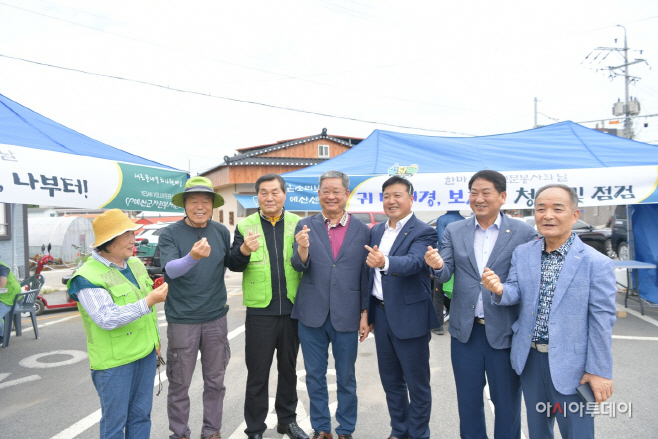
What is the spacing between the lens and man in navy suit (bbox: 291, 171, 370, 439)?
2.98 m

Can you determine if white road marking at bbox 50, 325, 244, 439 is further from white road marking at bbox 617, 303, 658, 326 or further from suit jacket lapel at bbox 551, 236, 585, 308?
white road marking at bbox 617, 303, 658, 326

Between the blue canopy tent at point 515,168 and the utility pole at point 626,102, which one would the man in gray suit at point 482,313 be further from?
the utility pole at point 626,102

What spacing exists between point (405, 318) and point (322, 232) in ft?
2.99

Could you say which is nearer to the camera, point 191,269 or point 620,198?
point 191,269

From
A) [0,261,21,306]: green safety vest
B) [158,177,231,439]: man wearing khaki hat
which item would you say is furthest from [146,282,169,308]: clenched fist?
[0,261,21,306]: green safety vest

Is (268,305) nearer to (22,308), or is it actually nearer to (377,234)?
(377,234)

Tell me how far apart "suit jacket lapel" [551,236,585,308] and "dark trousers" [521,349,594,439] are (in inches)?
13.8

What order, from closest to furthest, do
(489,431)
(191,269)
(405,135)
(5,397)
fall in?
(191,269) → (489,431) → (5,397) → (405,135)

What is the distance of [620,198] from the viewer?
586 centimetres

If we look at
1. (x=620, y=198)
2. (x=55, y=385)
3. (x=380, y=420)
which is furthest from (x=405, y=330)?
(x=620, y=198)

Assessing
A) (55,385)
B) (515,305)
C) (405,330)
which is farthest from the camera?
(55,385)

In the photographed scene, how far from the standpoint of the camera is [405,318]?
2836 millimetres

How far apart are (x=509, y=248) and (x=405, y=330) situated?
916mm

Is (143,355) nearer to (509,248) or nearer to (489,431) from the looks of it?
(509,248)
